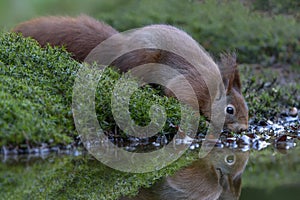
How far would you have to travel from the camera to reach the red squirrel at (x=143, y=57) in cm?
733

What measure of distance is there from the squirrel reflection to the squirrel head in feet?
3.80

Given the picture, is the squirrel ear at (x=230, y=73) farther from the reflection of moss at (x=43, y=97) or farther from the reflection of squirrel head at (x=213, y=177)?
the reflection of squirrel head at (x=213, y=177)

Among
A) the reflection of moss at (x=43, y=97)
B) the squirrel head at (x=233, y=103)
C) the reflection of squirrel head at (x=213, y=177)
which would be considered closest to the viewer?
the reflection of squirrel head at (x=213, y=177)

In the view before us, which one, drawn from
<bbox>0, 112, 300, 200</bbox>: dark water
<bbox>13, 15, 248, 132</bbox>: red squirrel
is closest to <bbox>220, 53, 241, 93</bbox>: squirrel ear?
<bbox>13, 15, 248, 132</bbox>: red squirrel

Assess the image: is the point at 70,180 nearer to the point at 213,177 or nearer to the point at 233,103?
the point at 213,177

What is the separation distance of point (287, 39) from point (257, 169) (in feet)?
21.3

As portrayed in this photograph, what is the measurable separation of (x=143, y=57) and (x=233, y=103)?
44.8 inches

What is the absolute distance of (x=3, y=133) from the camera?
546 centimetres

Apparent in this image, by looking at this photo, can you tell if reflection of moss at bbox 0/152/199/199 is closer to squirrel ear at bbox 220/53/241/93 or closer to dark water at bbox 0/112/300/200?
dark water at bbox 0/112/300/200

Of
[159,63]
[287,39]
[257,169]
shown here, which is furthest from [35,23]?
[287,39]

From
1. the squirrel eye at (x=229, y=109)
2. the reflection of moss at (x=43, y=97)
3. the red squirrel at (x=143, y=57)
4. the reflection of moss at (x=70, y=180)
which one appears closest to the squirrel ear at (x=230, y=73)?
the red squirrel at (x=143, y=57)

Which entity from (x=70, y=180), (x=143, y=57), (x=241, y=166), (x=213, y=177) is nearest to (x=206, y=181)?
(x=213, y=177)

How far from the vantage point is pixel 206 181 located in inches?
208

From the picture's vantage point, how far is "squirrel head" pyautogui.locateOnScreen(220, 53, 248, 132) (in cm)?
732
